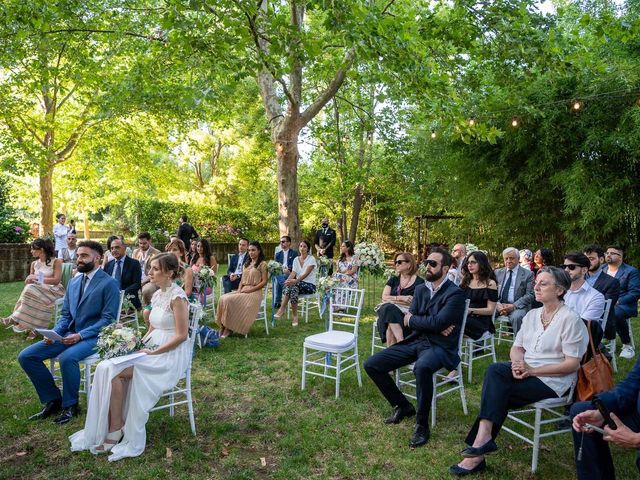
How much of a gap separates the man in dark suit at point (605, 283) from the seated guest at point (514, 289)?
2.10 feet

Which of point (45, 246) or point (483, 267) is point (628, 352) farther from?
point (45, 246)

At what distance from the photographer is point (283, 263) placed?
7.95 meters

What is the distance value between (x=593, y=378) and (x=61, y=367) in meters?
3.75

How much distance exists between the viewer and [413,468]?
9.98 ft

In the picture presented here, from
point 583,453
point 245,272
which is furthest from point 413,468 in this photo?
point 245,272

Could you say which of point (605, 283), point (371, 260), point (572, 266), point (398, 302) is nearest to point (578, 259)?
point (572, 266)

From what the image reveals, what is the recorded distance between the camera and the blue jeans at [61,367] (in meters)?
3.74

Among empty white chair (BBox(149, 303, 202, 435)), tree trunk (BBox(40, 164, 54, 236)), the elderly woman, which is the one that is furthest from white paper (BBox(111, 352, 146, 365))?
tree trunk (BBox(40, 164, 54, 236))

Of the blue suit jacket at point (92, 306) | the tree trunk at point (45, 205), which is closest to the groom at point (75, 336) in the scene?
the blue suit jacket at point (92, 306)

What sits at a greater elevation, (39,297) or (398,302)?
(398,302)

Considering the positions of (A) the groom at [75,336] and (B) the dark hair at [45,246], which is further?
(B) the dark hair at [45,246]

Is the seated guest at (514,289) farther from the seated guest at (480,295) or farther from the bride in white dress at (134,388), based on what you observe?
the bride in white dress at (134,388)

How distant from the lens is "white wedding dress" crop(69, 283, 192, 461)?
3.22m

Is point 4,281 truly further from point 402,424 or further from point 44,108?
point 402,424
